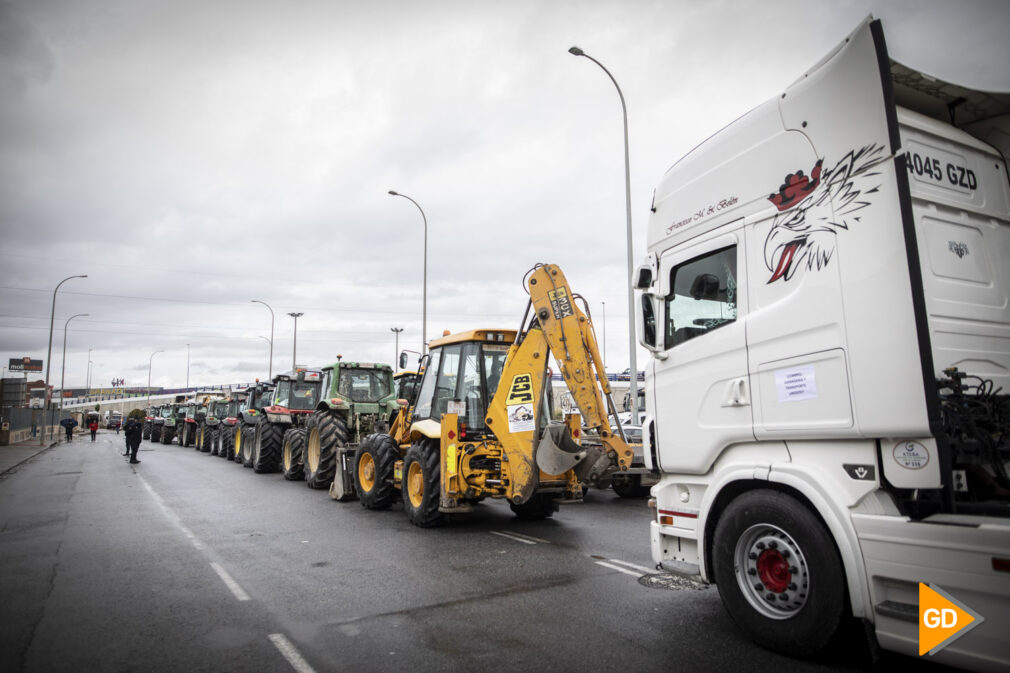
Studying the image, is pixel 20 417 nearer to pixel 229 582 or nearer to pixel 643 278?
pixel 229 582

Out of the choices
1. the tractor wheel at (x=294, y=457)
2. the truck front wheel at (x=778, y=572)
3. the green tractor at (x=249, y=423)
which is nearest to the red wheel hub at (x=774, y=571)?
the truck front wheel at (x=778, y=572)

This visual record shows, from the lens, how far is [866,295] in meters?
3.60

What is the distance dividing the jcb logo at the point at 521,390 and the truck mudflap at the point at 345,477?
15.7 feet

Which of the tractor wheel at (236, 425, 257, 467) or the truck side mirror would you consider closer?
the truck side mirror

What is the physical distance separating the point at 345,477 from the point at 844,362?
9568 millimetres

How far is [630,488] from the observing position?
11.9 meters

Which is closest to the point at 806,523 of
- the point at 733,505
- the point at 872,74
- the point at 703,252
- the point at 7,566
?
the point at 733,505

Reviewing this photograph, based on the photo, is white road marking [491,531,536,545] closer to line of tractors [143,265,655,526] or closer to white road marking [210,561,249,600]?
line of tractors [143,265,655,526]

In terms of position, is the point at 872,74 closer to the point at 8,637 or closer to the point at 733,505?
the point at 733,505

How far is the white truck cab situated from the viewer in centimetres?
329

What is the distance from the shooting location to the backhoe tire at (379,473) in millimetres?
9868

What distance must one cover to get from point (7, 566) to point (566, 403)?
7.49m

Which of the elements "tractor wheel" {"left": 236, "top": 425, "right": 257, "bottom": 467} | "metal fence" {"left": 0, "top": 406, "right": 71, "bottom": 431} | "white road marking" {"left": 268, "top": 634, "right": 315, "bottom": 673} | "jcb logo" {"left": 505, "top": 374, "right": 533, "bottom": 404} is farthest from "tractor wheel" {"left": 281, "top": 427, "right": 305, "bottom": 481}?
"metal fence" {"left": 0, "top": 406, "right": 71, "bottom": 431}

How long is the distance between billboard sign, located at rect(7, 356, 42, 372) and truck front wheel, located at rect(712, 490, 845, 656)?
335 ft
